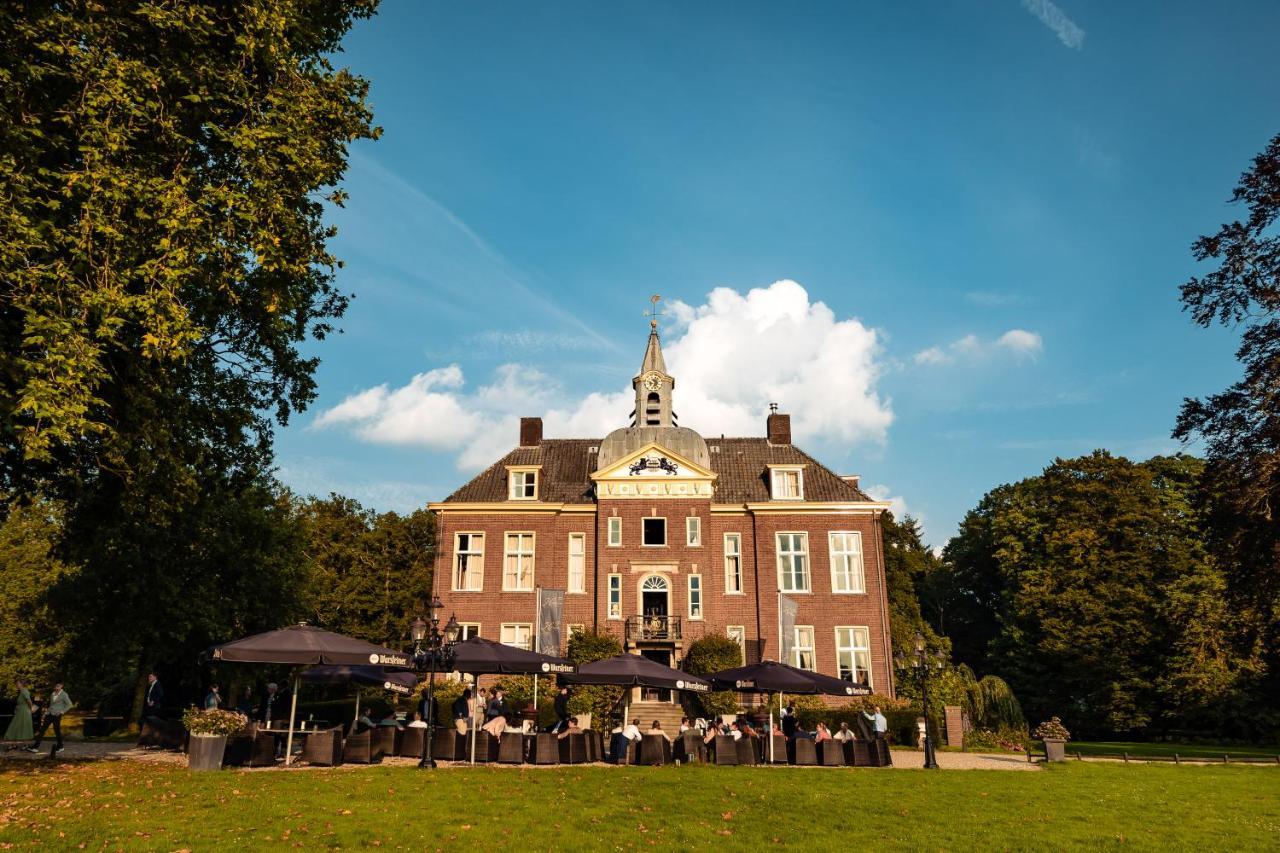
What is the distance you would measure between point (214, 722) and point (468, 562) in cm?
1937

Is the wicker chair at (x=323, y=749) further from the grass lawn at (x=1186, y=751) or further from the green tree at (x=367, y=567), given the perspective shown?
the green tree at (x=367, y=567)

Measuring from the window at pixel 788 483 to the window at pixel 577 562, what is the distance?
8421 mm

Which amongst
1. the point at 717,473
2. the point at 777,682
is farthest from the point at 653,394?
the point at 777,682

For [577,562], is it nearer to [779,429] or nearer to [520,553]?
[520,553]

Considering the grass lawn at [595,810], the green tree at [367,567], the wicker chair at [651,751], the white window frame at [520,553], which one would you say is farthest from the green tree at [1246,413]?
the green tree at [367,567]

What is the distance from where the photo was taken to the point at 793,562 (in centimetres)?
3475

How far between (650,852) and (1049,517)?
1652 inches

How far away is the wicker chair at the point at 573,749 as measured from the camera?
61.3ft

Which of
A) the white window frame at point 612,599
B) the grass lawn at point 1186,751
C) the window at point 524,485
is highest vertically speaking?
the window at point 524,485

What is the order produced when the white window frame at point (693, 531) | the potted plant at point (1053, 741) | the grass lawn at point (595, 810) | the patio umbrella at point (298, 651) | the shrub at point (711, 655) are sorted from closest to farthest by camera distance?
1. the grass lawn at point (595, 810)
2. the patio umbrella at point (298, 651)
3. the potted plant at point (1053, 741)
4. the shrub at point (711, 655)
5. the white window frame at point (693, 531)

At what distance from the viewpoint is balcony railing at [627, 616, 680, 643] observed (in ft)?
107

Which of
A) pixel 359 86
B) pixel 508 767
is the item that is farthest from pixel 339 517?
pixel 359 86

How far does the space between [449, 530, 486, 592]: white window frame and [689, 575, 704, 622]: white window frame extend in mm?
8618

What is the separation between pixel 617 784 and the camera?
14883 millimetres
